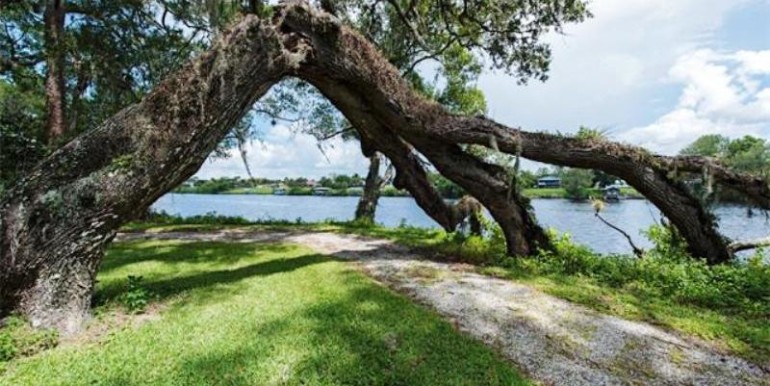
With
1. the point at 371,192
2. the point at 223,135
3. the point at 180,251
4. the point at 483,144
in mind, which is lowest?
the point at 180,251

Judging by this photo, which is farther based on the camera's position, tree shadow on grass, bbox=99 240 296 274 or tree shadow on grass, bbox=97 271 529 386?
tree shadow on grass, bbox=99 240 296 274

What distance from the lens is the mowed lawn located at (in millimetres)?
3168

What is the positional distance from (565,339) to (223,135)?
4.62 m

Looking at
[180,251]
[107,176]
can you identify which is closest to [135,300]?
[107,176]

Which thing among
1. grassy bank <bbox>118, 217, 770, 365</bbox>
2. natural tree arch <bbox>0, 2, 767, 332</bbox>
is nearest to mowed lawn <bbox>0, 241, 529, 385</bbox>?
natural tree arch <bbox>0, 2, 767, 332</bbox>

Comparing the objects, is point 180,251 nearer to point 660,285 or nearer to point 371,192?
point 660,285

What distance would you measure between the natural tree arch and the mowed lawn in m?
0.83

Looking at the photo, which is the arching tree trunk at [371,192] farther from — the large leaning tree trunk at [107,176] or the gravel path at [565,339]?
the large leaning tree trunk at [107,176]

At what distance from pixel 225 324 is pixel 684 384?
3.86 m

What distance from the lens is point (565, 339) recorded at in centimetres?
391

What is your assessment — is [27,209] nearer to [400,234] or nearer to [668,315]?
[668,315]

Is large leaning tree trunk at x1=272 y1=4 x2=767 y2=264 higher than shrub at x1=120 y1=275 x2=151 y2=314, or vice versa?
large leaning tree trunk at x1=272 y1=4 x2=767 y2=264

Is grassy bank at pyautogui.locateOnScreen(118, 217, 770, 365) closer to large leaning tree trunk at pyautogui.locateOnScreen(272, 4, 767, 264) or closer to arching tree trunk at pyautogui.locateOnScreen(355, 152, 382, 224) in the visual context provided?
large leaning tree trunk at pyautogui.locateOnScreen(272, 4, 767, 264)

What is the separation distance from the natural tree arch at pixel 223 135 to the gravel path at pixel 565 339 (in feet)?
8.82
